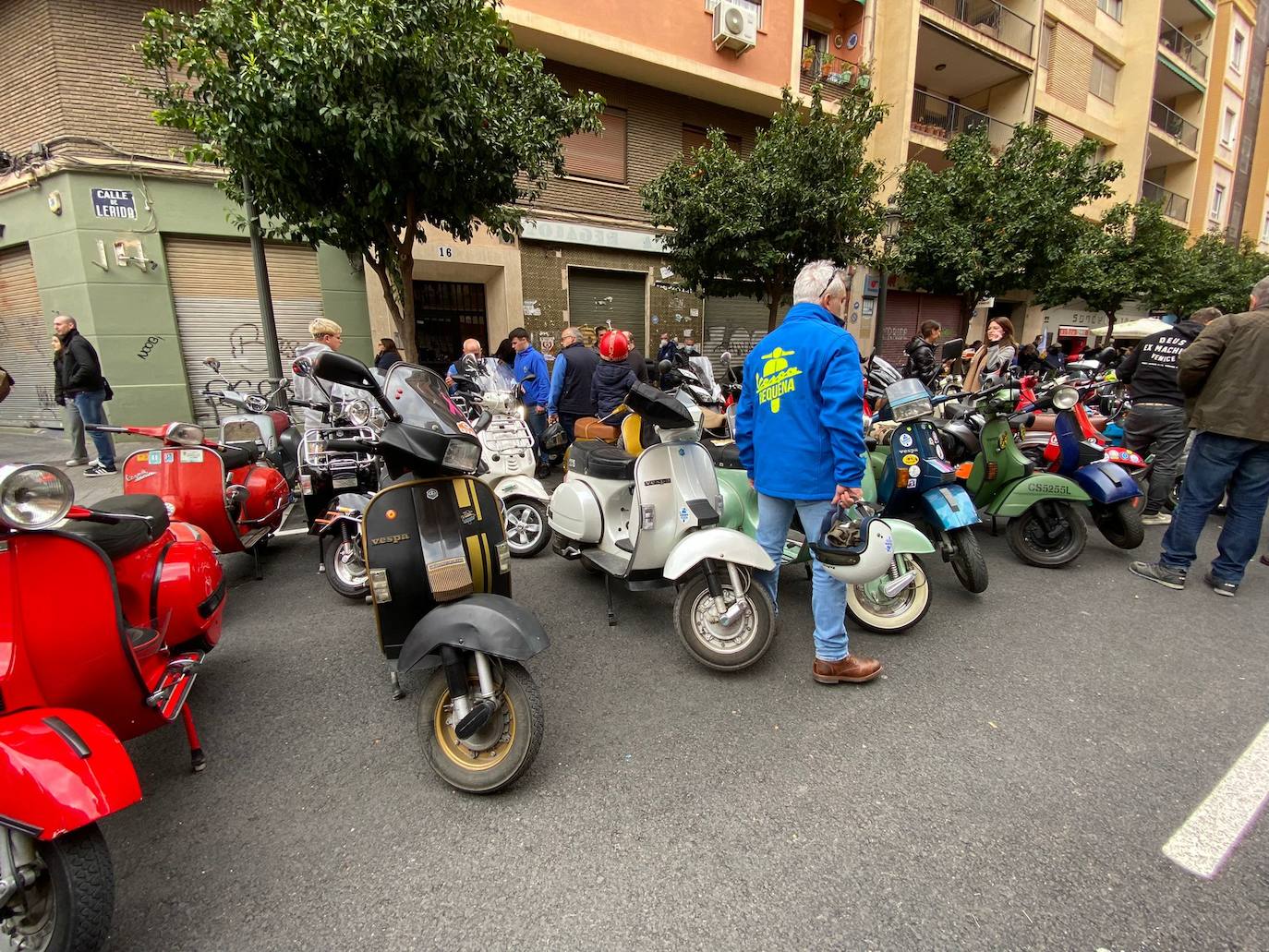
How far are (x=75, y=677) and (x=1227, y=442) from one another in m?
6.29

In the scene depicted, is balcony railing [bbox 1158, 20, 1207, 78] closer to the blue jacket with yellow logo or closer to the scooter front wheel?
the blue jacket with yellow logo

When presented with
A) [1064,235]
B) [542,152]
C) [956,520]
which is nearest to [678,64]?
[542,152]

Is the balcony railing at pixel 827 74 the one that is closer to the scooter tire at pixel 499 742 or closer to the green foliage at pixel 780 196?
the green foliage at pixel 780 196

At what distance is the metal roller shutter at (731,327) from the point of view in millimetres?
14078

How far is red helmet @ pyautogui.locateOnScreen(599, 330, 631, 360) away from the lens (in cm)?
509

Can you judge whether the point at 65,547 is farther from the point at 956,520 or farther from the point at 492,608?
the point at 956,520

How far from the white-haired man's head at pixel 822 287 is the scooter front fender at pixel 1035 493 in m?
2.62

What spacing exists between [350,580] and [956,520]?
3.95 m

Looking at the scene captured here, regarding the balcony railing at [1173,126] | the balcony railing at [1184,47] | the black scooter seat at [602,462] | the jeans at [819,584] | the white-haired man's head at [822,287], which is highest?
the balcony railing at [1184,47]

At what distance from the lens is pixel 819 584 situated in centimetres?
282

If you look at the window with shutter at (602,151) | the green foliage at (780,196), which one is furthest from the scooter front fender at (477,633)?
the window with shutter at (602,151)

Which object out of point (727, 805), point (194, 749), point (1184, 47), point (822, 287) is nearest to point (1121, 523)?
point (822, 287)

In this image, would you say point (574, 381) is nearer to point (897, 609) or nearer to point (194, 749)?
point (897, 609)

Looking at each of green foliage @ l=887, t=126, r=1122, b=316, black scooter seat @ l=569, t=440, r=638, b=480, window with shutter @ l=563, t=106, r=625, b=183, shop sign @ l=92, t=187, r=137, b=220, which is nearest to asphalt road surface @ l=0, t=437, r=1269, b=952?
black scooter seat @ l=569, t=440, r=638, b=480
